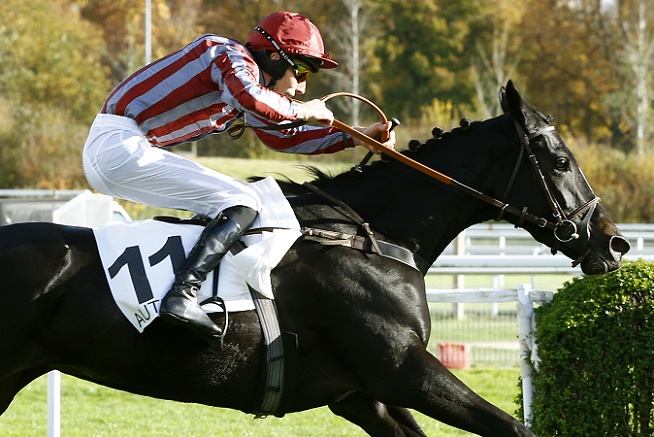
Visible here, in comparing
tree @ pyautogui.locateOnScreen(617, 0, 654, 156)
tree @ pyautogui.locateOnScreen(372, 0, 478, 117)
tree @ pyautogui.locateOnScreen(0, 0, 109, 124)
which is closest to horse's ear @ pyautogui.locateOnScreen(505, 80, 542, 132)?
tree @ pyautogui.locateOnScreen(617, 0, 654, 156)

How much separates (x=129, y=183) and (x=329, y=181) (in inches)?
37.6

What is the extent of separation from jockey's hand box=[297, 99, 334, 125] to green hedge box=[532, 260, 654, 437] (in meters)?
1.90

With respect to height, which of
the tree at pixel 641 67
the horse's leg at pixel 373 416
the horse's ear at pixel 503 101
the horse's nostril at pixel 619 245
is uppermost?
the tree at pixel 641 67

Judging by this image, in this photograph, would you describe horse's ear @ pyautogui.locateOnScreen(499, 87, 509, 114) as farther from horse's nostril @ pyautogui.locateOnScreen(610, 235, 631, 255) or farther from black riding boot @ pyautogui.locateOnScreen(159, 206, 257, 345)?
black riding boot @ pyautogui.locateOnScreen(159, 206, 257, 345)

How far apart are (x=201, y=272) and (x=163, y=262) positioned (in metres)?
0.18

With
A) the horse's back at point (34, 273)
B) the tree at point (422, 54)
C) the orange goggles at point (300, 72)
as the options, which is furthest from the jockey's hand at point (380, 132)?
the tree at point (422, 54)

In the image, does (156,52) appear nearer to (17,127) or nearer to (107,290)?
(17,127)

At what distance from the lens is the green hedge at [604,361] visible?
17.1 feet

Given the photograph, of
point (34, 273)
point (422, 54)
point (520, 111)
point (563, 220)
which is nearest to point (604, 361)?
point (563, 220)

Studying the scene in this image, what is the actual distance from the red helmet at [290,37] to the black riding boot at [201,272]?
0.77 metres

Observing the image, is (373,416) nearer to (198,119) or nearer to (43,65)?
(198,119)

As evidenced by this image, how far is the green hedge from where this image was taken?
521 centimetres

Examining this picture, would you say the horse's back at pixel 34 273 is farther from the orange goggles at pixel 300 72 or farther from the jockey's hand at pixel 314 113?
the orange goggles at pixel 300 72

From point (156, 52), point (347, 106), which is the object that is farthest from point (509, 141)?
point (156, 52)
